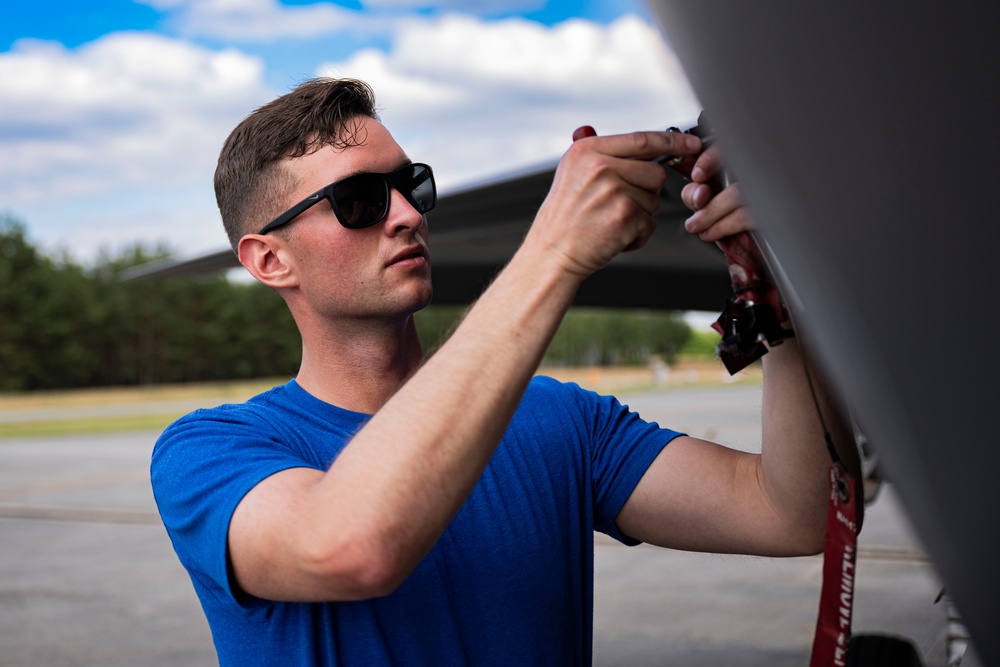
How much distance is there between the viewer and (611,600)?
687 centimetres

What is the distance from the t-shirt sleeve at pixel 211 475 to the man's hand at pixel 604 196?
0.45 meters

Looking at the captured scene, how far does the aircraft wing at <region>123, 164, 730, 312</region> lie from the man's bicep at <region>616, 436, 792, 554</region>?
2.77ft

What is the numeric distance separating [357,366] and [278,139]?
0.40 metres

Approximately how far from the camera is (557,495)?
63.0 inches

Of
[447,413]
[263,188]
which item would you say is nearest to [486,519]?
[447,413]

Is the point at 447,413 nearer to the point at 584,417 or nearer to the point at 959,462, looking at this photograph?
the point at 959,462

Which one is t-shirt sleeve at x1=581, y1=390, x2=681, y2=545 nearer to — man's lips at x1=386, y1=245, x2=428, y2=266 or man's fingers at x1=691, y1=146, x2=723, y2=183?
man's lips at x1=386, y1=245, x2=428, y2=266

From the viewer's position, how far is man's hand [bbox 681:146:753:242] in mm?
999

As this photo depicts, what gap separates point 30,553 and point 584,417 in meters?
8.35


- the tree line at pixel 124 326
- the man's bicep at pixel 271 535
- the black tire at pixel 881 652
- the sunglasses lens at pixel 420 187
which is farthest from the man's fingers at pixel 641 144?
the tree line at pixel 124 326

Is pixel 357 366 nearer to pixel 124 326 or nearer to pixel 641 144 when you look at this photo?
pixel 641 144

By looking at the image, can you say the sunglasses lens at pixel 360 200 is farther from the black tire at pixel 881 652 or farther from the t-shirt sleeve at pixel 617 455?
the black tire at pixel 881 652

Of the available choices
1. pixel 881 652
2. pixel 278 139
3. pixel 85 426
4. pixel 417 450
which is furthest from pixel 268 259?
pixel 85 426

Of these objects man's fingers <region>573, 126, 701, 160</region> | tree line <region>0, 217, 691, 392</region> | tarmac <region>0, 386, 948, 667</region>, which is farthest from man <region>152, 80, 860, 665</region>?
tree line <region>0, 217, 691, 392</region>
